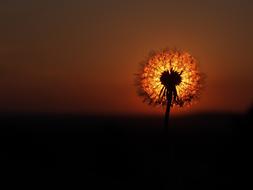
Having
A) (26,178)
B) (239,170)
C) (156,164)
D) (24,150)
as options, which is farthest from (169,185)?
(24,150)

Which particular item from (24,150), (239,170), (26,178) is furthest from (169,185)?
(24,150)

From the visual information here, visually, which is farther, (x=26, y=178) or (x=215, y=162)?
(x=215, y=162)

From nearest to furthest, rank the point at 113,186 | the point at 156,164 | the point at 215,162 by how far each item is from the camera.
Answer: the point at 113,186 → the point at 215,162 → the point at 156,164

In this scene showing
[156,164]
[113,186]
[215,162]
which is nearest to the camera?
[113,186]

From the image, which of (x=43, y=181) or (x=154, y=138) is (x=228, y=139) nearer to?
(x=43, y=181)

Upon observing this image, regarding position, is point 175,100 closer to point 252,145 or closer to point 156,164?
point 252,145

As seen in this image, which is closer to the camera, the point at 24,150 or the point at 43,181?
the point at 43,181

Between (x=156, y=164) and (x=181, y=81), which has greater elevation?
(x=181, y=81)

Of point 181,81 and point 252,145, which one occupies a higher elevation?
point 181,81

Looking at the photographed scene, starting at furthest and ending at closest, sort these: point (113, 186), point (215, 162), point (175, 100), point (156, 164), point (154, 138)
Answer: point (154, 138) < point (156, 164) < point (215, 162) < point (113, 186) < point (175, 100)
